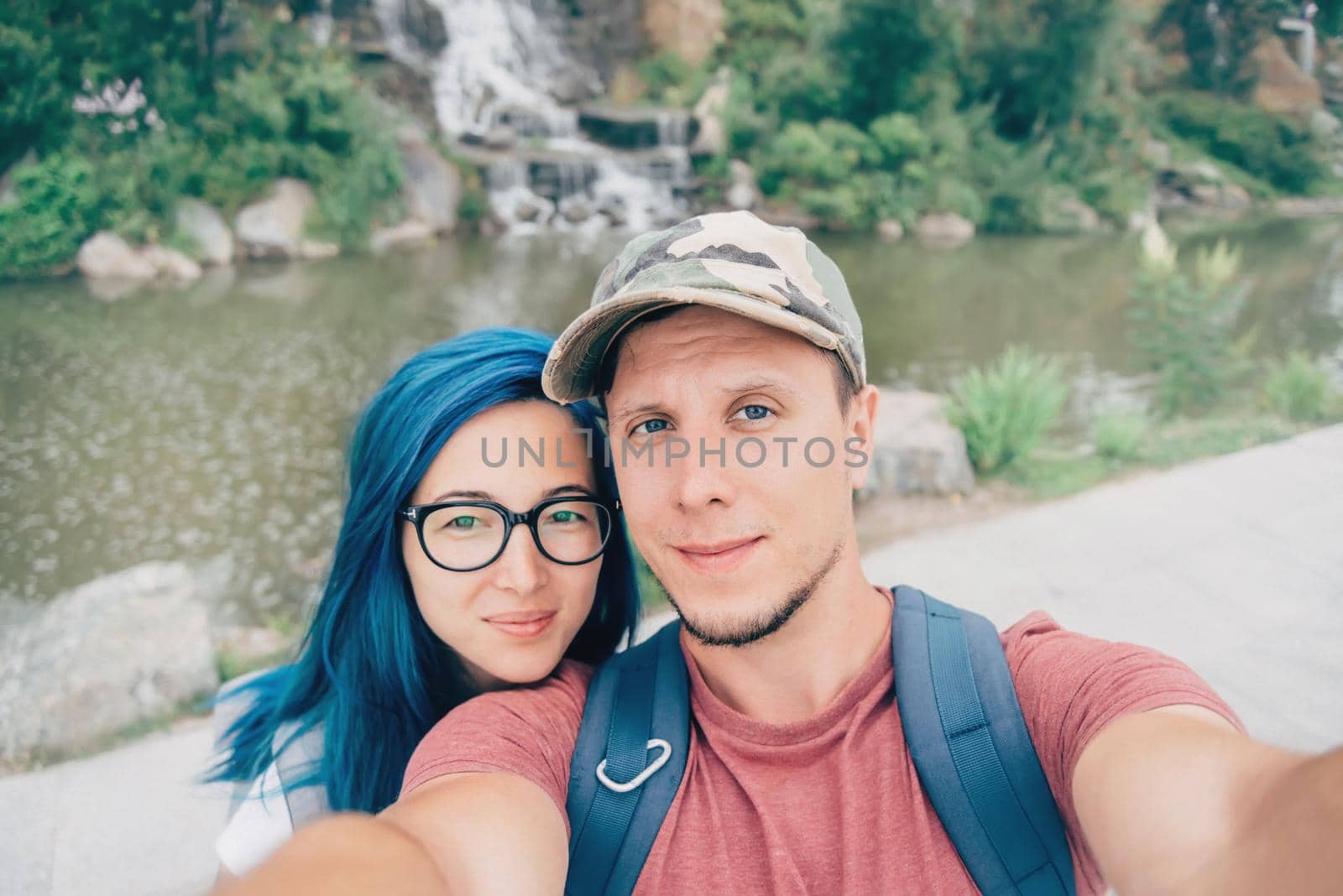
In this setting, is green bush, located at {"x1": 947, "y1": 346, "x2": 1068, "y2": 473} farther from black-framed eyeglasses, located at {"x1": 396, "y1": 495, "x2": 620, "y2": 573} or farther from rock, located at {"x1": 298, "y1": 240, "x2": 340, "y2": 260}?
rock, located at {"x1": 298, "y1": 240, "x2": 340, "y2": 260}

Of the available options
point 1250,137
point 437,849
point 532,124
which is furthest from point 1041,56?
point 437,849

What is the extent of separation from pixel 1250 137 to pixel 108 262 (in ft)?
84.0

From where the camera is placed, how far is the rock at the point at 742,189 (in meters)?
17.6

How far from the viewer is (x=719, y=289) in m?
1.27

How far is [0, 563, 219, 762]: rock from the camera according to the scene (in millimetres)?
2895

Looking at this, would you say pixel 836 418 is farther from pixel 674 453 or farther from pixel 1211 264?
pixel 1211 264

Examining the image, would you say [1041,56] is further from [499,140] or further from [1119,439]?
[1119,439]

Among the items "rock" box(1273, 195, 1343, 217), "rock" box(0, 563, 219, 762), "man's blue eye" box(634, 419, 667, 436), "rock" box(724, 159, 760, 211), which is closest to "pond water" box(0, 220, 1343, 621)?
"rock" box(0, 563, 219, 762)

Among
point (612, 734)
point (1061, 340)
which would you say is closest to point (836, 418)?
point (612, 734)

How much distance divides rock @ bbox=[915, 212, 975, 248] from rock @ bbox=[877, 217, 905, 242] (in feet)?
1.41

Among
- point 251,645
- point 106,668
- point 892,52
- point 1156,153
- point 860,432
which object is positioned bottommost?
point 251,645

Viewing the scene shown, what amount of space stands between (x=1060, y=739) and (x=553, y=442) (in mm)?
→ 965

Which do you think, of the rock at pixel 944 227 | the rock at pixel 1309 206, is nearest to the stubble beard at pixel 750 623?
the rock at pixel 944 227

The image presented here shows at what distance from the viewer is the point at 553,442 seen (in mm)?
1575
